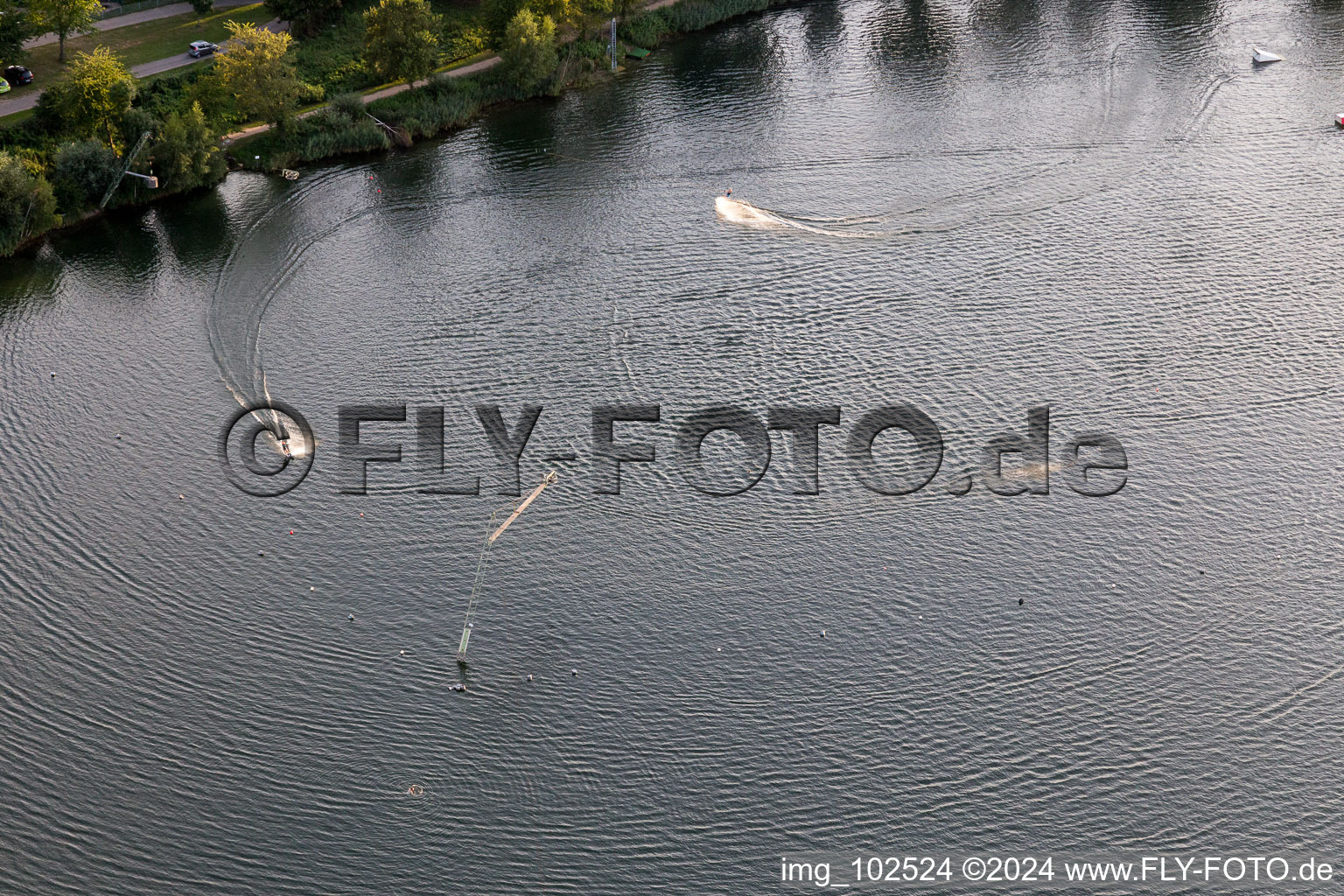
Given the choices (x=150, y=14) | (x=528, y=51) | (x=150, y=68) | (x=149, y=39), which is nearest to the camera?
(x=150, y=68)

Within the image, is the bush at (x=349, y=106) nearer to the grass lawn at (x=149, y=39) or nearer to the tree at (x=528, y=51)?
the tree at (x=528, y=51)

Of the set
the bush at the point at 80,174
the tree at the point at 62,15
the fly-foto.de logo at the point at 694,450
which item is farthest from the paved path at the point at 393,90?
the fly-foto.de logo at the point at 694,450

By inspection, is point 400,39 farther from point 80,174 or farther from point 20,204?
point 20,204

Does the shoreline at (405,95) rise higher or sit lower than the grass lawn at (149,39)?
lower

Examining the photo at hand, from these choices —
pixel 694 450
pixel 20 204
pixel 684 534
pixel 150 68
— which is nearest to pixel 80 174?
pixel 20 204

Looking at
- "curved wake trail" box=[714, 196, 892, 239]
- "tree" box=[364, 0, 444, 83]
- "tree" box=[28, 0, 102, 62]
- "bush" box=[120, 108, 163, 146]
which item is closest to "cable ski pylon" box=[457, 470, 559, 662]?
"curved wake trail" box=[714, 196, 892, 239]
